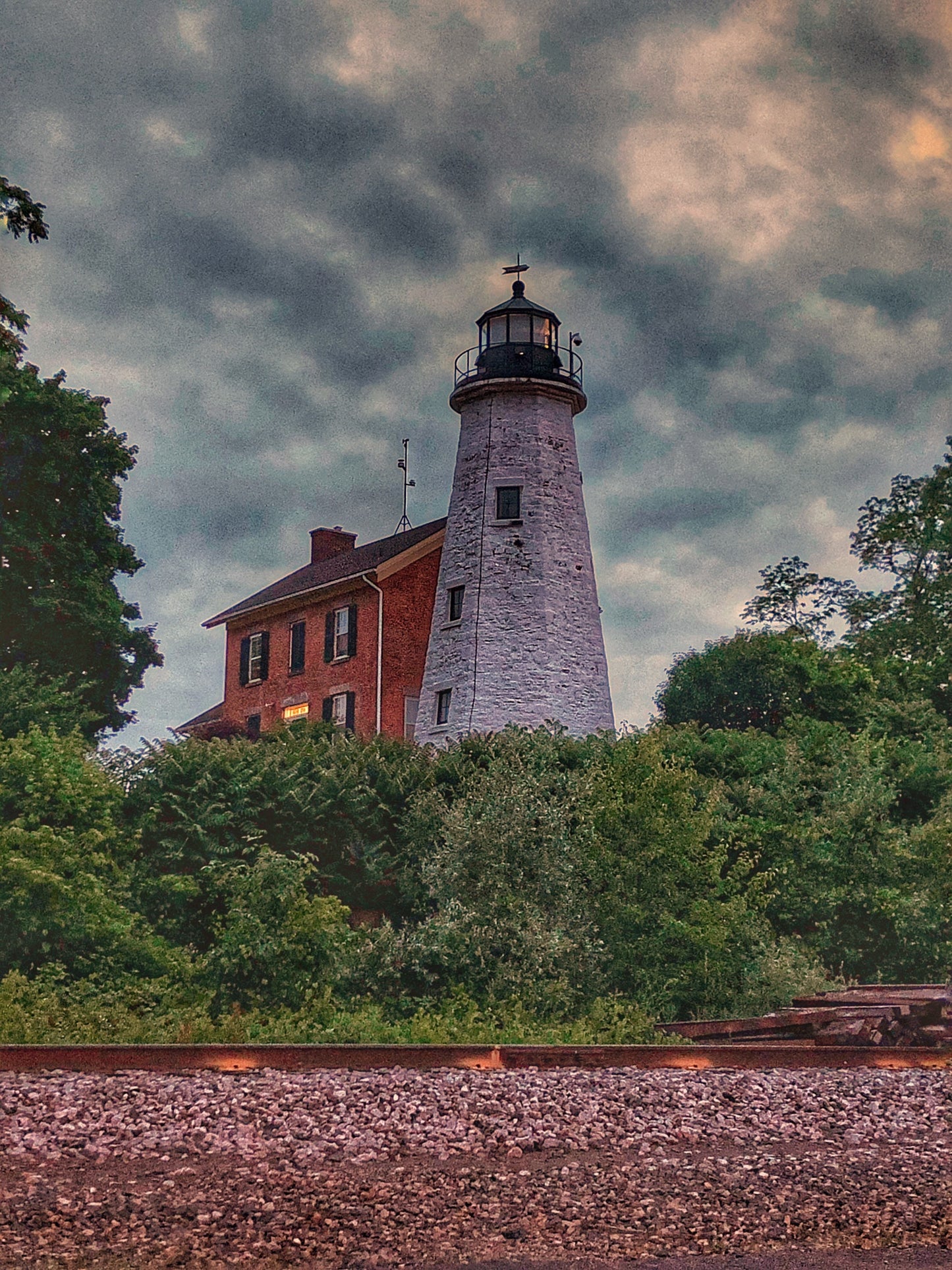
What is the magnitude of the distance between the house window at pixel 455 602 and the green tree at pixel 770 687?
5765 millimetres

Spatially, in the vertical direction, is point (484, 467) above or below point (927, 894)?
above

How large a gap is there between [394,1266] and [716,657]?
28.5 m

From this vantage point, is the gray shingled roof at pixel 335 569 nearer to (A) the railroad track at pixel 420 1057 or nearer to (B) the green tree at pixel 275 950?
(B) the green tree at pixel 275 950

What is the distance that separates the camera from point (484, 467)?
3416cm

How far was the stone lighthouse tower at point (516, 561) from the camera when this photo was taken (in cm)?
3259

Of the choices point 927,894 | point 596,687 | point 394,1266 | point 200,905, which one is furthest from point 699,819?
point 596,687

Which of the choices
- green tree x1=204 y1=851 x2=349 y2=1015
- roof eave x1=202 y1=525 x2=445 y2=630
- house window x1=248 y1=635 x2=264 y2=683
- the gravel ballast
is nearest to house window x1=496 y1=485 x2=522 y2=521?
roof eave x1=202 y1=525 x2=445 y2=630

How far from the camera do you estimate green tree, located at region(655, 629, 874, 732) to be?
104 ft

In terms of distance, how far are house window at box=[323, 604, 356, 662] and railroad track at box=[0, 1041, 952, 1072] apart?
25905 millimetres

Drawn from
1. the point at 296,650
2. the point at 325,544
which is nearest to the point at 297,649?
the point at 296,650

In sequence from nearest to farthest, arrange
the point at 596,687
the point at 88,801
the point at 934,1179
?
1. the point at 934,1179
2. the point at 88,801
3. the point at 596,687

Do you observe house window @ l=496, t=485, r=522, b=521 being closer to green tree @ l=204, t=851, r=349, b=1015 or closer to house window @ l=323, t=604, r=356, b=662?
house window @ l=323, t=604, r=356, b=662

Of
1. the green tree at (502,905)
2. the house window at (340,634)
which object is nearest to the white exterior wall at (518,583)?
the house window at (340,634)

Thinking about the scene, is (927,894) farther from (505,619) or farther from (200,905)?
(505,619)
